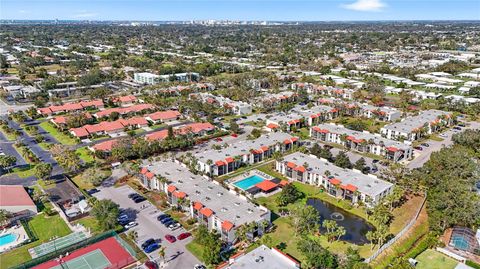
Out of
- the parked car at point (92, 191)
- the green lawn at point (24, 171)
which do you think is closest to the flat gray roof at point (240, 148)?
the parked car at point (92, 191)

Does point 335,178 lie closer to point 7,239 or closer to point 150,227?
point 150,227

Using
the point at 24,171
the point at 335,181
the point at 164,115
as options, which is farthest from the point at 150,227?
the point at 164,115

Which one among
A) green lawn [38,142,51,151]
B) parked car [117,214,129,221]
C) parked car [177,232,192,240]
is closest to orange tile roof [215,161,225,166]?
parked car [117,214,129,221]

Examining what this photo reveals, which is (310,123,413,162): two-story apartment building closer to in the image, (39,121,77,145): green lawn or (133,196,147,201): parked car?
(133,196,147,201): parked car

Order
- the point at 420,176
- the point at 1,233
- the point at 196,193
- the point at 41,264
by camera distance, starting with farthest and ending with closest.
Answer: the point at 420,176 → the point at 196,193 → the point at 1,233 → the point at 41,264

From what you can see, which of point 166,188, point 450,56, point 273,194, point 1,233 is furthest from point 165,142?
point 450,56

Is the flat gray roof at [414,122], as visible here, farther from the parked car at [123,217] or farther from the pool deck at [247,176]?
the parked car at [123,217]

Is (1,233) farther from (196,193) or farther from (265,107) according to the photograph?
(265,107)

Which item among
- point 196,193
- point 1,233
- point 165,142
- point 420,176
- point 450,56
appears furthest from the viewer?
point 450,56
